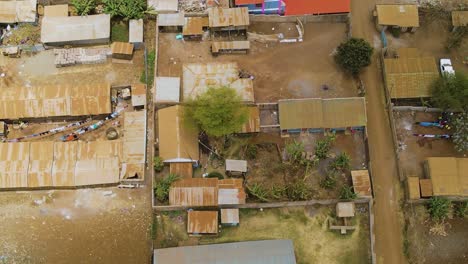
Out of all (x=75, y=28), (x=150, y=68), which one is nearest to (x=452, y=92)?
(x=150, y=68)

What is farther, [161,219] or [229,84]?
[229,84]

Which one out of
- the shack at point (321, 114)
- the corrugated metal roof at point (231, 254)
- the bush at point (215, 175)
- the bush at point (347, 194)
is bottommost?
the corrugated metal roof at point (231, 254)

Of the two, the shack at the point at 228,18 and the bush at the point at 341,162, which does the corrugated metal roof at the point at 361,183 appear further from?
the shack at the point at 228,18

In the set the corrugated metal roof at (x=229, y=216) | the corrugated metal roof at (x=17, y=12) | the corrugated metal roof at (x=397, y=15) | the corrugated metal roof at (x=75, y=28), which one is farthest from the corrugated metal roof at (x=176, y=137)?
the corrugated metal roof at (x=397, y=15)

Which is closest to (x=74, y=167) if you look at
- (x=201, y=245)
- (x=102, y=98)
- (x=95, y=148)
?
(x=95, y=148)

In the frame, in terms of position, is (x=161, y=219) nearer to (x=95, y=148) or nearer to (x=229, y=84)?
(x=95, y=148)

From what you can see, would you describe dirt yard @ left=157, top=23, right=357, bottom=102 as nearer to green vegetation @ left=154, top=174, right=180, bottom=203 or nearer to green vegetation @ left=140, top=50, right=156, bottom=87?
green vegetation @ left=140, top=50, right=156, bottom=87
